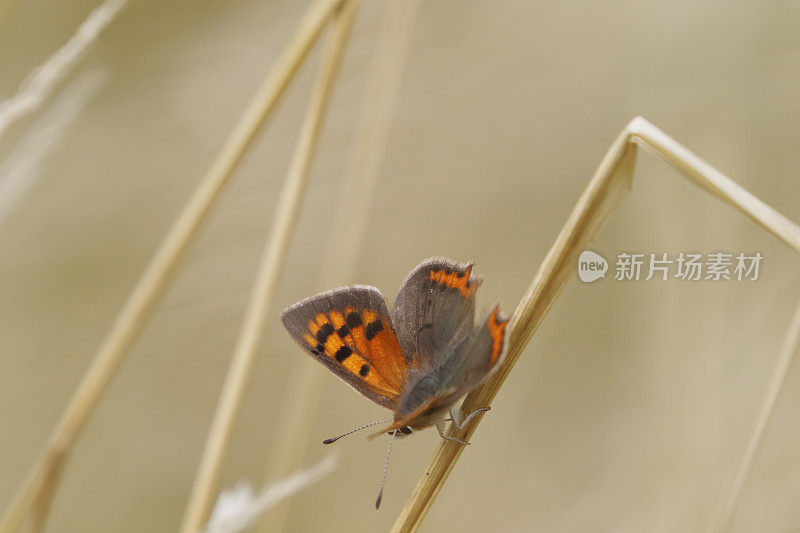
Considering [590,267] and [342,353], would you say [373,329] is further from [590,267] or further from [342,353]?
[590,267]

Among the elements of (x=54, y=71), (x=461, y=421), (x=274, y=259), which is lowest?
(x=461, y=421)

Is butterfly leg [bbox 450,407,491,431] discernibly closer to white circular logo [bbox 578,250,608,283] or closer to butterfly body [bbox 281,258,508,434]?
butterfly body [bbox 281,258,508,434]

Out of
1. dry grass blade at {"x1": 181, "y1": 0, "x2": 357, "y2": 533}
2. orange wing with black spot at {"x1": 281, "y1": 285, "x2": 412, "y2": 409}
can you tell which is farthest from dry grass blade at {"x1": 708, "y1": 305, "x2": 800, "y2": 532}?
dry grass blade at {"x1": 181, "y1": 0, "x2": 357, "y2": 533}

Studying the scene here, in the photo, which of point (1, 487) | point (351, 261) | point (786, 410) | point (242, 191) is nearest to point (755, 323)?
point (786, 410)

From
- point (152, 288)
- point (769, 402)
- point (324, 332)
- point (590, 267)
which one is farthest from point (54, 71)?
point (769, 402)

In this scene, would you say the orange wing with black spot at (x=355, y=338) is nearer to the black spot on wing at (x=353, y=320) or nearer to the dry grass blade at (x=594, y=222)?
the black spot on wing at (x=353, y=320)

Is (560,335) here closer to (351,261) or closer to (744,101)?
(744,101)
